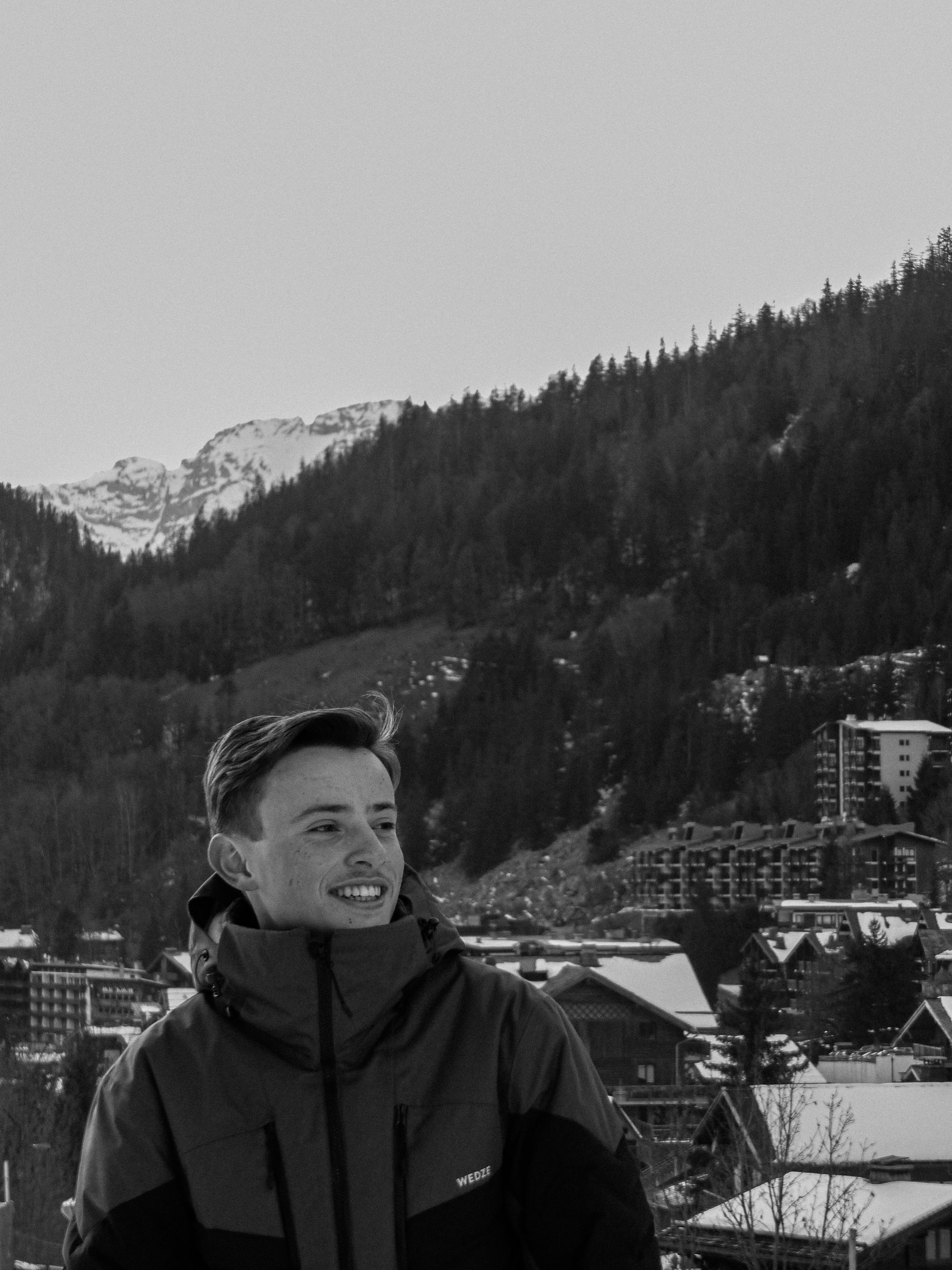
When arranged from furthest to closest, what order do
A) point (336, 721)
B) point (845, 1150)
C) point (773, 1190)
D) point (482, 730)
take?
point (482, 730)
point (845, 1150)
point (773, 1190)
point (336, 721)

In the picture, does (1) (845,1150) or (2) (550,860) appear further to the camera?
(2) (550,860)

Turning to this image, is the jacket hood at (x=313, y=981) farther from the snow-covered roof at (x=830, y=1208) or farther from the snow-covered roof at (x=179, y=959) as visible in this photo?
the snow-covered roof at (x=179, y=959)

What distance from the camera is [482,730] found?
133000 millimetres

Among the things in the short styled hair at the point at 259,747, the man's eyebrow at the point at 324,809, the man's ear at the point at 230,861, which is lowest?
the man's ear at the point at 230,861

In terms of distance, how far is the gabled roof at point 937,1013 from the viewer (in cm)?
A: 3816

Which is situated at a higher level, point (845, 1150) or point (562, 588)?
point (562, 588)

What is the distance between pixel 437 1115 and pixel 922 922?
61.5 metres

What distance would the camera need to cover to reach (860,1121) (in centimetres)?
2483

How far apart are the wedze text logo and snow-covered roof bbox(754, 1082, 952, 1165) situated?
20.4 m

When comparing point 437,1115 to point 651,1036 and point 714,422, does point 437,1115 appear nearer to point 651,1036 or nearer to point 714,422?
point 651,1036

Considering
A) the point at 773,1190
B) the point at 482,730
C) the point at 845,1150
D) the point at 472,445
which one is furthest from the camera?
the point at 472,445

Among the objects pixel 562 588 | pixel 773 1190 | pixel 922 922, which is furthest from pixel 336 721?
pixel 562 588

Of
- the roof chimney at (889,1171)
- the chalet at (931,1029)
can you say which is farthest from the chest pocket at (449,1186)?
the chalet at (931,1029)

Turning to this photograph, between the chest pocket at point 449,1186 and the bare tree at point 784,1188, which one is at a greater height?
the chest pocket at point 449,1186
